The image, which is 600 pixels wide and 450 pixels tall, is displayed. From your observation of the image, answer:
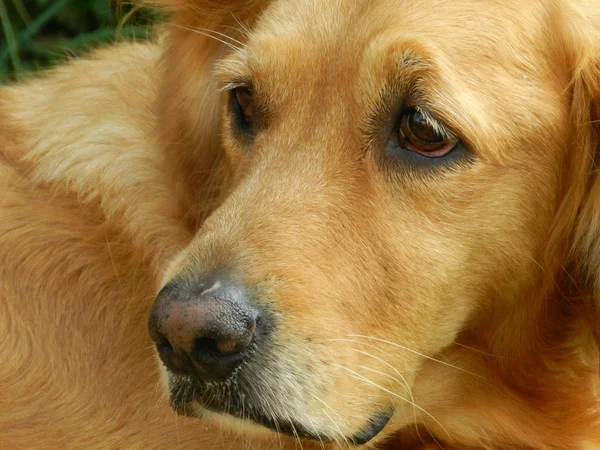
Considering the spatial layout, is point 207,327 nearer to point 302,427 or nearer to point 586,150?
point 302,427

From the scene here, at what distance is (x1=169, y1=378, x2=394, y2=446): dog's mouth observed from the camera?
269 cm

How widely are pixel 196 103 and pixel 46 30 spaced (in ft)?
11.0

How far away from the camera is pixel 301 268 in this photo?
106 inches

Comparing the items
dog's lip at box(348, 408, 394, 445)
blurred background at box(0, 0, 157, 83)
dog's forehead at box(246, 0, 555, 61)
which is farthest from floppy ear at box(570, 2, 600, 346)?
blurred background at box(0, 0, 157, 83)

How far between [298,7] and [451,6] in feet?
1.74

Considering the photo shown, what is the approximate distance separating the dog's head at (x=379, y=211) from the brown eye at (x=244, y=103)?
41 millimetres

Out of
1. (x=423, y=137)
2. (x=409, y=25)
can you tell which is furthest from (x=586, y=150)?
(x=409, y=25)

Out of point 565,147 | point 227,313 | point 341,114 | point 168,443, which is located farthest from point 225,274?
point 565,147

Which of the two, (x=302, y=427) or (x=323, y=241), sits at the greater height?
(x=323, y=241)

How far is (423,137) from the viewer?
2861mm

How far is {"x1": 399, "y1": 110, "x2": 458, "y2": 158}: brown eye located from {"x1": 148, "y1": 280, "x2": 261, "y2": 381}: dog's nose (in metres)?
0.74

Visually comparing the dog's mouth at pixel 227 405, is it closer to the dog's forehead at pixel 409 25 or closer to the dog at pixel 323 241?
the dog at pixel 323 241

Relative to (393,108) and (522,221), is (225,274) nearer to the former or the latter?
(393,108)

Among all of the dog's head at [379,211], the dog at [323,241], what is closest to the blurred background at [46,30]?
the dog at [323,241]
